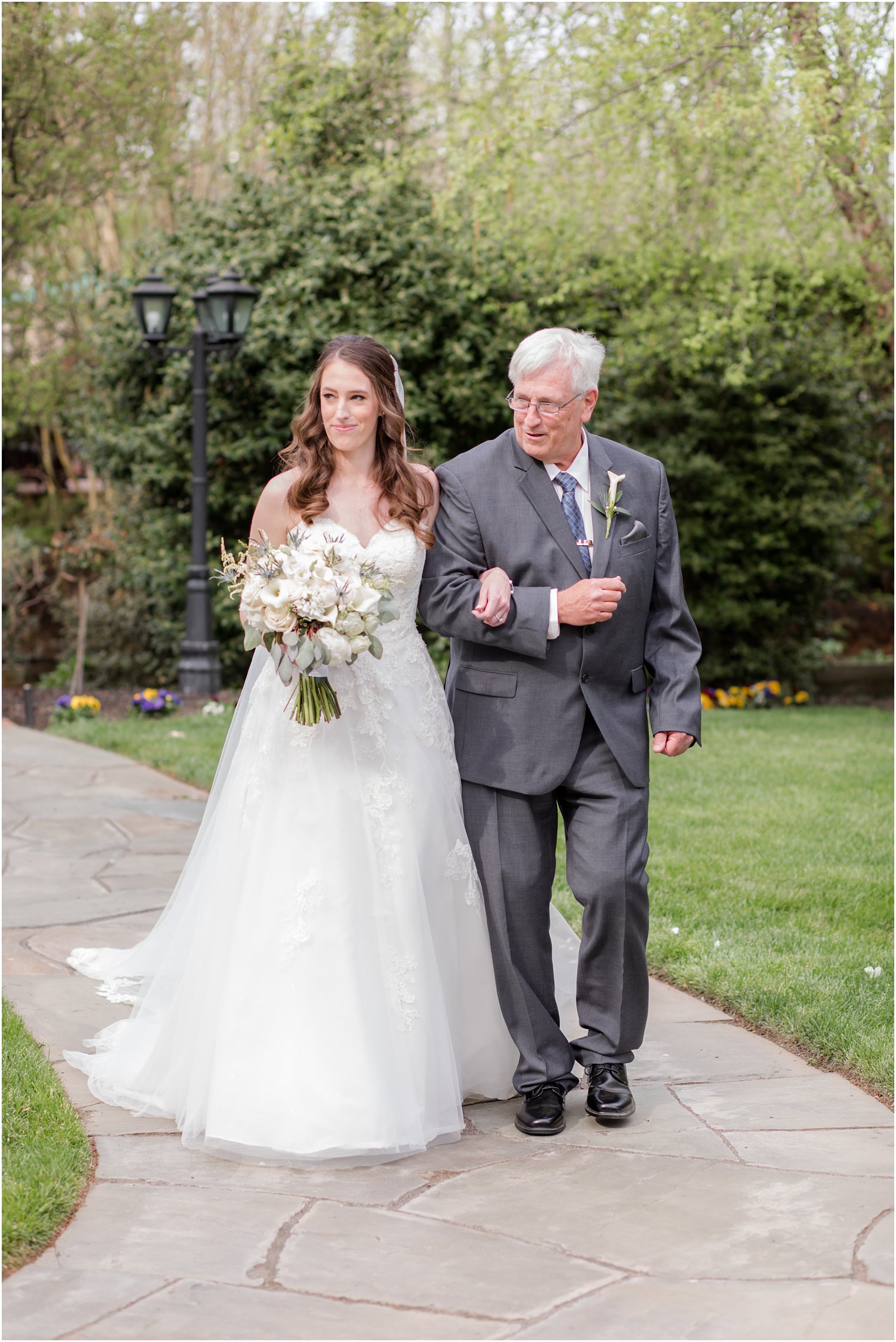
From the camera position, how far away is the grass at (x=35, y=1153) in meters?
2.87

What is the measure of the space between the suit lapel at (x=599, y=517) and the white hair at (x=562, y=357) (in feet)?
0.59

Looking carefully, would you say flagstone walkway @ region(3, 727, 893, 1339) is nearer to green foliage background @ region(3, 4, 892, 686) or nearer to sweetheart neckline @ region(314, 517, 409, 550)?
sweetheart neckline @ region(314, 517, 409, 550)

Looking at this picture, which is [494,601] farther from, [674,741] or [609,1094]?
[609,1094]

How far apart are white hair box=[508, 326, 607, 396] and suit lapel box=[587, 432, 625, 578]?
0.18 metres

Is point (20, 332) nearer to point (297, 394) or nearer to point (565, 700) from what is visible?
point (297, 394)

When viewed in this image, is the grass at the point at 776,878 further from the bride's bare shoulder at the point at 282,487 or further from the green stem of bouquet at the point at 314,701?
the bride's bare shoulder at the point at 282,487

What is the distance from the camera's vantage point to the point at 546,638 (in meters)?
3.52

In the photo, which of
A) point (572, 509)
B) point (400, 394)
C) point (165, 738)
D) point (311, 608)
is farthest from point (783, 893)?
point (165, 738)

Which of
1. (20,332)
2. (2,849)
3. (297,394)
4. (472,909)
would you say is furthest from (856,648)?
(472,909)

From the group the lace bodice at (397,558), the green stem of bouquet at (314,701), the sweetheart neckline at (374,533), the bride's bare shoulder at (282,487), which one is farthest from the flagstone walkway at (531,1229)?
the bride's bare shoulder at (282,487)

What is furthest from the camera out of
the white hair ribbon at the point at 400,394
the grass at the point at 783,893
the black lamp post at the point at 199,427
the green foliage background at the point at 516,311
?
the green foliage background at the point at 516,311

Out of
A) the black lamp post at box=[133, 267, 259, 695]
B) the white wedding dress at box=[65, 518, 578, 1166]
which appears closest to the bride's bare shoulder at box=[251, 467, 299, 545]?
the white wedding dress at box=[65, 518, 578, 1166]

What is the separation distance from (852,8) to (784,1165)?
374 inches

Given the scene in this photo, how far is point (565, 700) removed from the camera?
362cm
